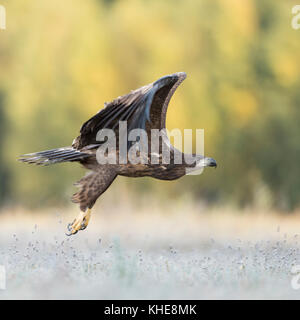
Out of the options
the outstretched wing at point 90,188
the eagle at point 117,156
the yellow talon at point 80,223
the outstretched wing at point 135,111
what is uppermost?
the outstretched wing at point 135,111

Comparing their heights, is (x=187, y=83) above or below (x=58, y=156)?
A: above

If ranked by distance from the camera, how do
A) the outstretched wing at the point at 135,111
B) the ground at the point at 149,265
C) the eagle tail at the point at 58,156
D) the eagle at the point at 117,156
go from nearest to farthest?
the ground at the point at 149,265, the outstretched wing at the point at 135,111, the eagle at the point at 117,156, the eagle tail at the point at 58,156

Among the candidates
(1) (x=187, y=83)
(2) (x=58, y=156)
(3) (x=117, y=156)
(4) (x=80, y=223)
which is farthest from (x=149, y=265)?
(1) (x=187, y=83)

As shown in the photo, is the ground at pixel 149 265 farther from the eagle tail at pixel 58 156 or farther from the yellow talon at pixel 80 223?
the eagle tail at pixel 58 156

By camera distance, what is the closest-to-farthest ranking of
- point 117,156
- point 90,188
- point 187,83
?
point 90,188 → point 117,156 → point 187,83

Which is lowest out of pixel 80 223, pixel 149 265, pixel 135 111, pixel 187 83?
pixel 149 265

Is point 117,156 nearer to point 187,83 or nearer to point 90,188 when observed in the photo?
point 90,188

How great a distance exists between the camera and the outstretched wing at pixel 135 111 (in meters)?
6.28

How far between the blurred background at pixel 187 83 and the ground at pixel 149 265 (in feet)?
32.1

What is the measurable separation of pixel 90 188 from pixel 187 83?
12.8m

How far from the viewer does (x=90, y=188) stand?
23.1ft

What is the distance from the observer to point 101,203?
14.0 m

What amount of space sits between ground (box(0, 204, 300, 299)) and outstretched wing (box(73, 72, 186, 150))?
1213 millimetres

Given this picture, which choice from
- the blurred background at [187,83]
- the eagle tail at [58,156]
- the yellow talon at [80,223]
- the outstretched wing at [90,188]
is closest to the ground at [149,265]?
the yellow talon at [80,223]
